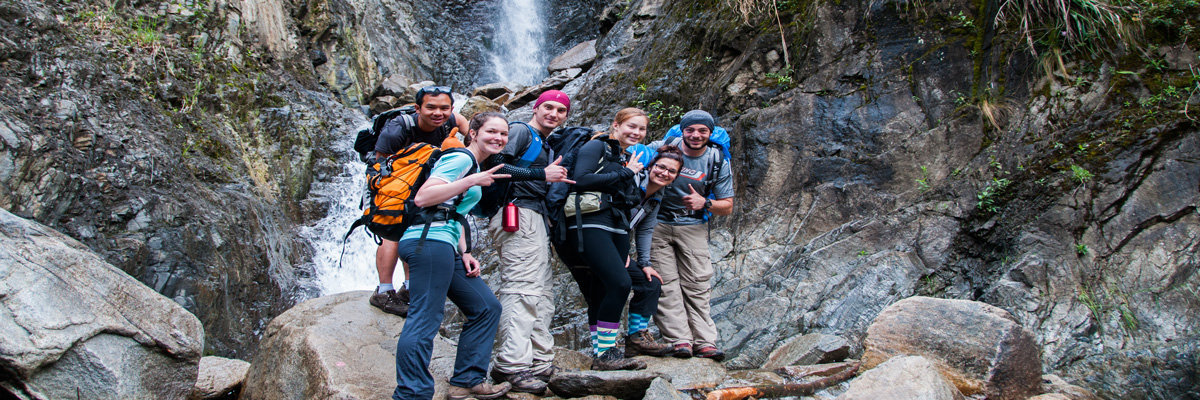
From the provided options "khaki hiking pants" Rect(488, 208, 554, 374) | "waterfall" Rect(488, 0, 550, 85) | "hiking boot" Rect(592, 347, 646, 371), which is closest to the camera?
"khaki hiking pants" Rect(488, 208, 554, 374)

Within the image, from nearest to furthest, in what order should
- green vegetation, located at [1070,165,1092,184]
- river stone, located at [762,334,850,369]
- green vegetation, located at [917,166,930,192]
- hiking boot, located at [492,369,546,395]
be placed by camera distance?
hiking boot, located at [492,369,546,395], river stone, located at [762,334,850,369], green vegetation, located at [1070,165,1092,184], green vegetation, located at [917,166,930,192]

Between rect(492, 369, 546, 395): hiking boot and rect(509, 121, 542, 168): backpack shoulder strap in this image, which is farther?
rect(509, 121, 542, 168): backpack shoulder strap

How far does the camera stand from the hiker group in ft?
12.4

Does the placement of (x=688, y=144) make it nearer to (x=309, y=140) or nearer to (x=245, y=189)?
(x=245, y=189)

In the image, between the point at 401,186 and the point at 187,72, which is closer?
the point at 401,186

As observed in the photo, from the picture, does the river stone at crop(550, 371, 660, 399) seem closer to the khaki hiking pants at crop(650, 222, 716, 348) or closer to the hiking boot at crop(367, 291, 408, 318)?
the khaki hiking pants at crop(650, 222, 716, 348)

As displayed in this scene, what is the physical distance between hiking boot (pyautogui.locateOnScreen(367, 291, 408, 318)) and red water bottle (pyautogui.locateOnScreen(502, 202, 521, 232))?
63.9 inches

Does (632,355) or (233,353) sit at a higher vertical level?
(632,355)

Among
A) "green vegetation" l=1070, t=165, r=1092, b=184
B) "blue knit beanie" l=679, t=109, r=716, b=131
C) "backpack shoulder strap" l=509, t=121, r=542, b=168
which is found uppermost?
"backpack shoulder strap" l=509, t=121, r=542, b=168

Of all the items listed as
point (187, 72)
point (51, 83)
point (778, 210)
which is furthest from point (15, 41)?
point (778, 210)

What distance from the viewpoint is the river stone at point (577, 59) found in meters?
17.8

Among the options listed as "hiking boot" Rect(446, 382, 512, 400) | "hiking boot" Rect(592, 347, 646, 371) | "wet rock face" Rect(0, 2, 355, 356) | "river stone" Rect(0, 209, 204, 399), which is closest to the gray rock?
"wet rock face" Rect(0, 2, 355, 356)

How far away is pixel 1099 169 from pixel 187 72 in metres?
12.4

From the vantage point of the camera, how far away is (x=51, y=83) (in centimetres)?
769
